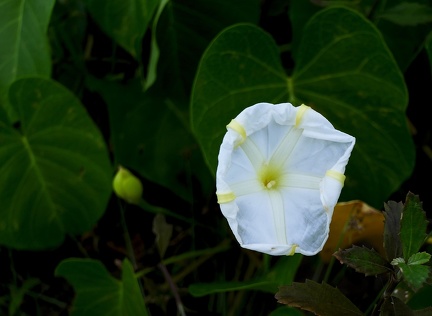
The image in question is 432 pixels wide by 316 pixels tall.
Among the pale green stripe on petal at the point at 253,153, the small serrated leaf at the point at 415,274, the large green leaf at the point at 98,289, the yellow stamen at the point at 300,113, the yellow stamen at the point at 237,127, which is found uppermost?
the yellow stamen at the point at 300,113

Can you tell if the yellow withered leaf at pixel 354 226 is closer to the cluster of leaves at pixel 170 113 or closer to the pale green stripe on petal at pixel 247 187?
the cluster of leaves at pixel 170 113

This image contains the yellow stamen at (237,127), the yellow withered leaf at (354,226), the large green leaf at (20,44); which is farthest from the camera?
the large green leaf at (20,44)

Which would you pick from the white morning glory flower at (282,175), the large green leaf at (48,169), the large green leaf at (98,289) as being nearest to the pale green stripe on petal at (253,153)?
the white morning glory flower at (282,175)

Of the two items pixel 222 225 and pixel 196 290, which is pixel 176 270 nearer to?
pixel 222 225

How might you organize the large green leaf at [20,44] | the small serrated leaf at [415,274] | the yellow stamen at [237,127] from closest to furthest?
1. the small serrated leaf at [415,274]
2. the yellow stamen at [237,127]
3. the large green leaf at [20,44]

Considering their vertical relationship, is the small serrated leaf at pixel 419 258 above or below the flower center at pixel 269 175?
below
